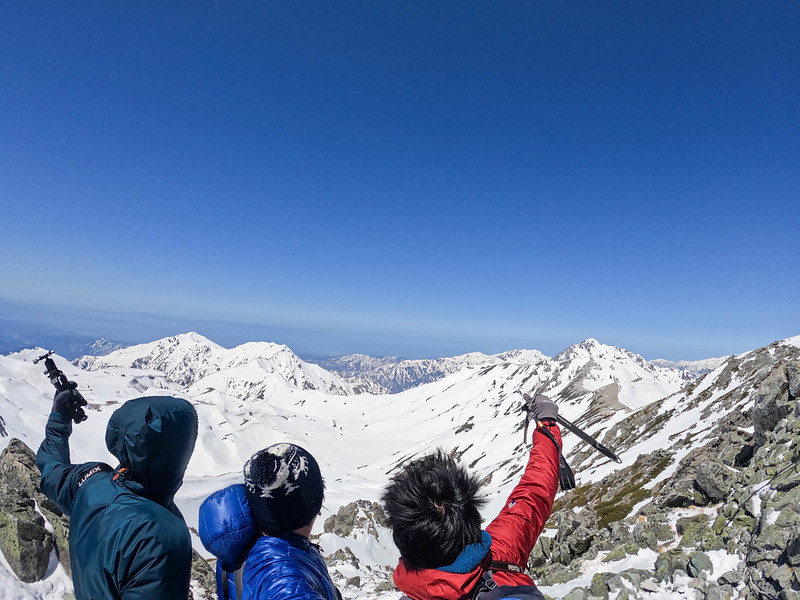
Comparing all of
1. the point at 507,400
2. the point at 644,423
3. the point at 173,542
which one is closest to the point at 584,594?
the point at 173,542

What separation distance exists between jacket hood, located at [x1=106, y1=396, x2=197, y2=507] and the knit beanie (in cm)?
116

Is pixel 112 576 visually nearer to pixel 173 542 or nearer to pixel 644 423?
pixel 173 542

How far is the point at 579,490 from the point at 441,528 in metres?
43.9

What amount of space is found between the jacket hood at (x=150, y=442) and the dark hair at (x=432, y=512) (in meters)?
2.22

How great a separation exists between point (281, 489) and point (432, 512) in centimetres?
122

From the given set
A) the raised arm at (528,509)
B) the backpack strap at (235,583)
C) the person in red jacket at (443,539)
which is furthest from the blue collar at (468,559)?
the backpack strap at (235,583)

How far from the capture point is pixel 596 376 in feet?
562

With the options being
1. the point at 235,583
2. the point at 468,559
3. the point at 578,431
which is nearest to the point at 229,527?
the point at 235,583

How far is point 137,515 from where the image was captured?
3541mm

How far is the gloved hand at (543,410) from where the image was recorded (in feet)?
17.2

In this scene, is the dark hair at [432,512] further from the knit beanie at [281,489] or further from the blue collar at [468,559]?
the knit beanie at [281,489]

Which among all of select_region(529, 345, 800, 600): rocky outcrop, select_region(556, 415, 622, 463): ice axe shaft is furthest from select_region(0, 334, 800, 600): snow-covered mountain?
select_region(529, 345, 800, 600): rocky outcrop

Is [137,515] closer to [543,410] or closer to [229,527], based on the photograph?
[229,527]

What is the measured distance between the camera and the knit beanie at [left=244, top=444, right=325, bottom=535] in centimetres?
307
